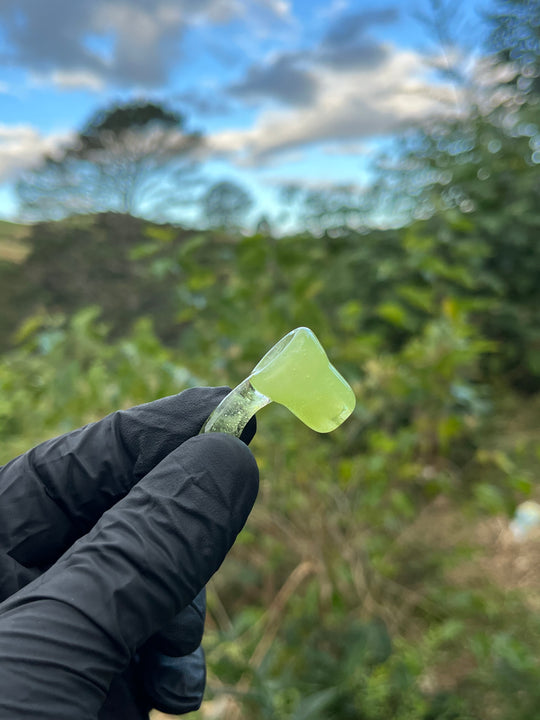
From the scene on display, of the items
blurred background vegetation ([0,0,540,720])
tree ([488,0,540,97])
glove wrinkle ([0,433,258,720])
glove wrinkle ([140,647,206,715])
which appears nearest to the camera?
glove wrinkle ([0,433,258,720])

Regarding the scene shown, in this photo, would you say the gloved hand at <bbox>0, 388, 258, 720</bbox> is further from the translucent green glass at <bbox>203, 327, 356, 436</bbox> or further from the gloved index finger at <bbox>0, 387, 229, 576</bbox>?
the translucent green glass at <bbox>203, 327, 356, 436</bbox>

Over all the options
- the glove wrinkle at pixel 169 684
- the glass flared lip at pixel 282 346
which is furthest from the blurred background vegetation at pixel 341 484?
the glass flared lip at pixel 282 346


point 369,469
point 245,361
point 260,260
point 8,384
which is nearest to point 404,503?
point 369,469

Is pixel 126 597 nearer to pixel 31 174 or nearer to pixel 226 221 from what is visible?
pixel 226 221

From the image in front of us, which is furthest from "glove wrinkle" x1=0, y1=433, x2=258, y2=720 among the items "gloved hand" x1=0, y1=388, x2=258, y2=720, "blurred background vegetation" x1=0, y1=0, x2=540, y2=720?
"blurred background vegetation" x1=0, y1=0, x2=540, y2=720

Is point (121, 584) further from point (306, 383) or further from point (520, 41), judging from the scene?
point (520, 41)

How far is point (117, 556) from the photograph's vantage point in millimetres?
661

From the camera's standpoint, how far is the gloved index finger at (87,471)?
0.86 metres

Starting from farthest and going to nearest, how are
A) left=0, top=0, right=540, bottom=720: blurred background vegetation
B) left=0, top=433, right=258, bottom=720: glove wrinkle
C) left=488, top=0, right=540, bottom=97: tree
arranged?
left=488, top=0, right=540, bottom=97: tree, left=0, top=0, right=540, bottom=720: blurred background vegetation, left=0, top=433, right=258, bottom=720: glove wrinkle

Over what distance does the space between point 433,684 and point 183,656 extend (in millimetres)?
1143

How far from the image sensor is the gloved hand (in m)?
0.61

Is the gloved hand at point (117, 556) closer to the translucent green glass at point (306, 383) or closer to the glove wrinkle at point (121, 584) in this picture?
the glove wrinkle at point (121, 584)

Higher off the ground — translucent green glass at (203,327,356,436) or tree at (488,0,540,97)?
tree at (488,0,540,97)

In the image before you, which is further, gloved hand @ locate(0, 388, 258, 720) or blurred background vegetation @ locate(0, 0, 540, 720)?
blurred background vegetation @ locate(0, 0, 540, 720)
